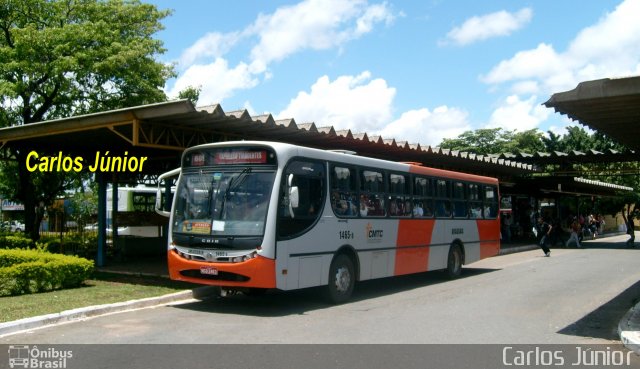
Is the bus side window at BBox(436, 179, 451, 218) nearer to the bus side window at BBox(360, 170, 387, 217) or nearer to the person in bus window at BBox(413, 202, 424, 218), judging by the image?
the person in bus window at BBox(413, 202, 424, 218)

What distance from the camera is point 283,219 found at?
10.2 meters

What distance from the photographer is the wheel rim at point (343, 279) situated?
38.0 feet

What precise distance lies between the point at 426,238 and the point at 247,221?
6123mm

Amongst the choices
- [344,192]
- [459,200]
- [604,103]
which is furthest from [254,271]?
[459,200]

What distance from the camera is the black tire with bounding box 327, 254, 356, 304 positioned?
11383 millimetres

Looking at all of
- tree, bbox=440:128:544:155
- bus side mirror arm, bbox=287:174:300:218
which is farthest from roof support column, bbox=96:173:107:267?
tree, bbox=440:128:544:155

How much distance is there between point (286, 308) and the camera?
11.0 meters

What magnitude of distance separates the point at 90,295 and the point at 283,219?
4.33 meters

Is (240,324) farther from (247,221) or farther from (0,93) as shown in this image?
(0,93)

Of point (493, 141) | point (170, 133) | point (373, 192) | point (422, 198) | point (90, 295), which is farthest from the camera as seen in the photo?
point (493, 141)

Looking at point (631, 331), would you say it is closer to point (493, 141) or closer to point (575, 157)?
point (575, 157)

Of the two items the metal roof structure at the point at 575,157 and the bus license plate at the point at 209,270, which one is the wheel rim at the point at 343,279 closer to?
the bus license plate at the point at 209,270

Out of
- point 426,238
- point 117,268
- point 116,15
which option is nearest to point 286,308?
point 426,238
